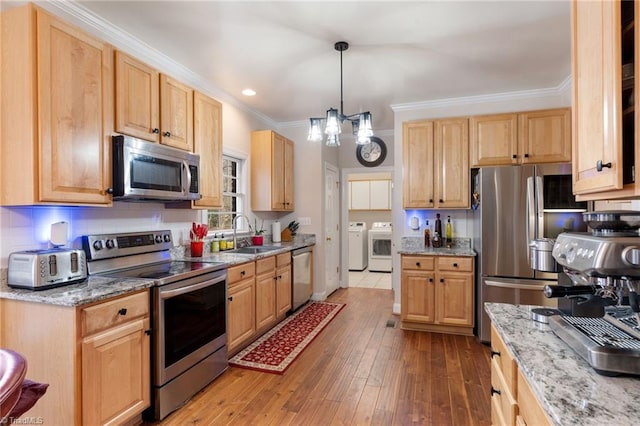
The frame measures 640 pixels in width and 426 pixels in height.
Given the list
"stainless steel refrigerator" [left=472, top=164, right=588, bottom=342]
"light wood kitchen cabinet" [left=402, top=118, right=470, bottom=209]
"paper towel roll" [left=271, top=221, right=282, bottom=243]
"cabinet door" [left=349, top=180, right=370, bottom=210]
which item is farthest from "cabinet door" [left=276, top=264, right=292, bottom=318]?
"cabinet door" [left=349, top=180, right=370, bottom=210]

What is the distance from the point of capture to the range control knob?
2.81ft

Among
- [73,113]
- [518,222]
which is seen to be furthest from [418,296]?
[73,113]

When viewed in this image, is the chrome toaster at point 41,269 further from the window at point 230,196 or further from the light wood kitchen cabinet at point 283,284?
the light wood kitchen cabinet at point 283,284

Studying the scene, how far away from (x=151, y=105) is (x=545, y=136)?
3.76 m

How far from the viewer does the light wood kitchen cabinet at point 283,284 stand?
12.5ft

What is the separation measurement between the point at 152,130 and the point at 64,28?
30.2 inches

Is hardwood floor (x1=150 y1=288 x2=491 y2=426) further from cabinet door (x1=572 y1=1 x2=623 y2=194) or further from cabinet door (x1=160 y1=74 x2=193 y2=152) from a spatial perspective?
cabinet door (x1=160 y1=74 x2=193 y2=152)

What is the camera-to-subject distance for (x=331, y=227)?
5375 millimetres

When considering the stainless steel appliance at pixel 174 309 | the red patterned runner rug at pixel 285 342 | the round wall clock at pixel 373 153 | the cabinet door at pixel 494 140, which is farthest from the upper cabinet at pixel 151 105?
the round wall clock at pixel 373 153

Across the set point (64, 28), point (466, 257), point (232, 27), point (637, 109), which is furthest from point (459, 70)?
point (64, 28)

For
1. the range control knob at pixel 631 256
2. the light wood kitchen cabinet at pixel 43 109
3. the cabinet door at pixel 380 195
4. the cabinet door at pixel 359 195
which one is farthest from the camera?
the cabinet door at pixel 359 195

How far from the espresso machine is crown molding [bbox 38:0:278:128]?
9.77ft

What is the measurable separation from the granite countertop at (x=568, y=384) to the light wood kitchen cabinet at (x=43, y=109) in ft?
7.61

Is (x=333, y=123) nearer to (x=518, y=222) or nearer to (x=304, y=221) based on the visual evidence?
(x=518, y=222)
